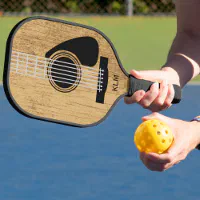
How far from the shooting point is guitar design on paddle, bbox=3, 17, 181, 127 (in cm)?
288

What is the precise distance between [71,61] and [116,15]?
1161cm

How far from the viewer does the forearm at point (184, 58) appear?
11.3ft

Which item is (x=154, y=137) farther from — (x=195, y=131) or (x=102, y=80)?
(x=102, y=80)

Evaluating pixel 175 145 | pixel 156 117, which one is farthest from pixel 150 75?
pixel 175 145

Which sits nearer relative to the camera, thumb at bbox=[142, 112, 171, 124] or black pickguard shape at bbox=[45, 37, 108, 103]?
black pickguard shape at bbox=[45, 37, 108, 103]

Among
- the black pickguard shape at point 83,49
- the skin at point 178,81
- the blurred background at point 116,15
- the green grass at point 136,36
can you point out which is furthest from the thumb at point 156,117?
the blurred background at point 116,15

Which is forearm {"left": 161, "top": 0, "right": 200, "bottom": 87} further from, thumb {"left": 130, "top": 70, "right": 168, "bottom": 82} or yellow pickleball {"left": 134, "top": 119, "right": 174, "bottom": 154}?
yellow pickleball {"left": 134, "top": 119, "right": 174, "bottom": 154}

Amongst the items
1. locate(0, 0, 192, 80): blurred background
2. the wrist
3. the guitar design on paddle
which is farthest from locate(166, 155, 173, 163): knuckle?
locate(0, 0, 192, 80): blurred background

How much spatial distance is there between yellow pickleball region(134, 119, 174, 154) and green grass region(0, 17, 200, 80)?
19.8 ft

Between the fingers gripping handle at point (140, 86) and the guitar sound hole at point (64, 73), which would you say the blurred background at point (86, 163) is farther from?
the guitar sound hole at point (64, 73)

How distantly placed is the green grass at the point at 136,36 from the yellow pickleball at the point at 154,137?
19.8 feet

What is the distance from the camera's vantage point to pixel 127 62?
9.77 meters

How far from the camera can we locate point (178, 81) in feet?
11.2

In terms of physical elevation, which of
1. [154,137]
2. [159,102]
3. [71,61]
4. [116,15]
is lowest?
[116,15]
